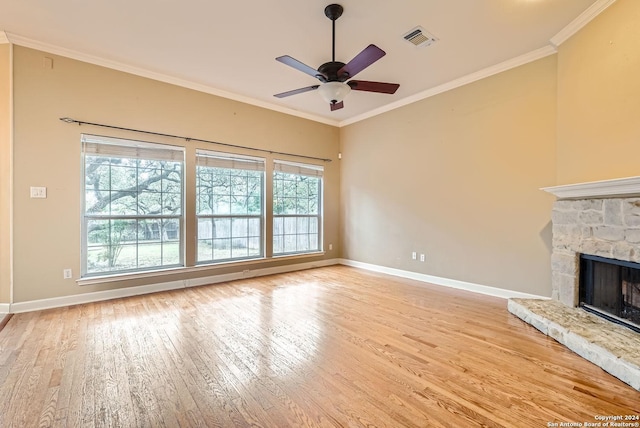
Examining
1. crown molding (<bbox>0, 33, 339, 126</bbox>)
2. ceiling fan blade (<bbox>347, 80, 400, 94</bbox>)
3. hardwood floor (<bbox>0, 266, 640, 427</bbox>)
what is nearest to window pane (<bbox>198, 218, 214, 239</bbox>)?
hardwood floor (<bbox>0, 266, 640, 427</bbox>)

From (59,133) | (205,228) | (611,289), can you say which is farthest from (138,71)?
(611,289)

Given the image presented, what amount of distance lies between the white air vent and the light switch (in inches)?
183

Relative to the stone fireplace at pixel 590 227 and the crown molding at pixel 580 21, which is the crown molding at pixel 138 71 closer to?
the crown molding at pixel 580 21

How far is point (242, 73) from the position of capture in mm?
4027

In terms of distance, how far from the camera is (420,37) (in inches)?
124

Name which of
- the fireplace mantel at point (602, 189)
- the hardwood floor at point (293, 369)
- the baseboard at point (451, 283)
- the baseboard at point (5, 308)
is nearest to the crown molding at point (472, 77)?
the fireplace mantel at point (602, 189)

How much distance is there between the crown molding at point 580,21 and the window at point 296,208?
406 cm

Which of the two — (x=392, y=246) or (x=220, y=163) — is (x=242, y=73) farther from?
(x=392, y=246)

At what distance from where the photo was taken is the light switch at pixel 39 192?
10.9 feet

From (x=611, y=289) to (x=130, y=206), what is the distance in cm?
570

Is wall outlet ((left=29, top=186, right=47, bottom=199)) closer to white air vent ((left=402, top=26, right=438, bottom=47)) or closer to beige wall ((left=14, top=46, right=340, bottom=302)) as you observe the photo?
beige wall ((left=14, top=46, right=340, bottom=302))

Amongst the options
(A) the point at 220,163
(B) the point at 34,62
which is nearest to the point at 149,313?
(A) the point at 220,163

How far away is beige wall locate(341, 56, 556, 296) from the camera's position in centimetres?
353

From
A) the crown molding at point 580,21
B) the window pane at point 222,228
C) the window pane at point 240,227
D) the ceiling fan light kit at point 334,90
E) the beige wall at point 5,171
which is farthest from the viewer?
the window pane at point 240,227
